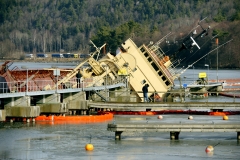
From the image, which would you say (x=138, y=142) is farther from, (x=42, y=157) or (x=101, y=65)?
(x=101, y=65)

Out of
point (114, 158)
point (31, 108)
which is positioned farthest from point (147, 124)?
point (31, 108)

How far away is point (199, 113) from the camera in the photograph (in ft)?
230

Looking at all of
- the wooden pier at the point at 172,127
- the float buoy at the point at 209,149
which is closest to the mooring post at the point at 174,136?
the wooden pier at the point at 172,127

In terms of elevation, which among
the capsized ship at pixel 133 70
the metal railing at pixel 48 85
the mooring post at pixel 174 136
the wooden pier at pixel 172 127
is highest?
the capsized ship at pixel 133 70

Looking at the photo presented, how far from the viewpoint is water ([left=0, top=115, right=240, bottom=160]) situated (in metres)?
46.9

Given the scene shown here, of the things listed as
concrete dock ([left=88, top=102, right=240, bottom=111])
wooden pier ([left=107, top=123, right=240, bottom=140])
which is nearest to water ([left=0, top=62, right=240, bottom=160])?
wooden pier ([left=107, top=123, right=240, bottom=140])

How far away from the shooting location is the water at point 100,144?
46.9 m

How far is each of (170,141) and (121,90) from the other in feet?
91.9

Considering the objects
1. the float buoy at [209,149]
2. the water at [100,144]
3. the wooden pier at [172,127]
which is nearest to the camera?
the water at [100,144]

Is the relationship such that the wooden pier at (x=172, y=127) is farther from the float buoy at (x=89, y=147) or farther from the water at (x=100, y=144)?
the float buoy at (x=89, y=147)

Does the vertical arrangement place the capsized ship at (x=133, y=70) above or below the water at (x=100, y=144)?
above

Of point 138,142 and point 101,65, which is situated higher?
point 101,65

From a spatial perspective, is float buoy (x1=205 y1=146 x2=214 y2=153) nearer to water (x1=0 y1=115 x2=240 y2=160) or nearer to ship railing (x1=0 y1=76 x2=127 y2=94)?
water (x1=0 y1=115 x2=240 y2=160)

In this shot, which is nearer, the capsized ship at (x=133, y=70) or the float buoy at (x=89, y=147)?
the float buoy at (x=89, y=147)
